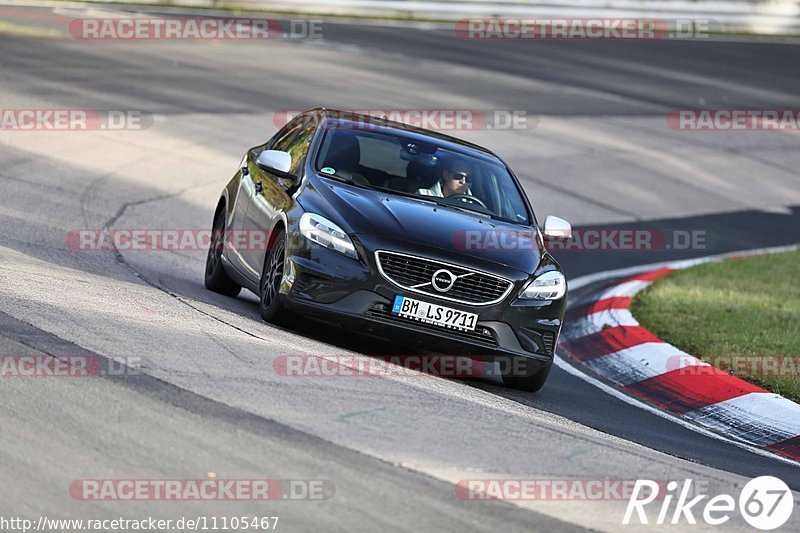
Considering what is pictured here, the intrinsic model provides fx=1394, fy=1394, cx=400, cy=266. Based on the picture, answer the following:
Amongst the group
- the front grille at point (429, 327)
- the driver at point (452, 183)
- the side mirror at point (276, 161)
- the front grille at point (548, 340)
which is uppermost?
the side mirror at point (276, 161)

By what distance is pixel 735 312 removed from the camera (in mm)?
12633

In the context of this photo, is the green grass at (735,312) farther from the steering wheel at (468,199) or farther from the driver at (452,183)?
the driver at (452,183)

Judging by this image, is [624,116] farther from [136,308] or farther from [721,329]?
[136,308]

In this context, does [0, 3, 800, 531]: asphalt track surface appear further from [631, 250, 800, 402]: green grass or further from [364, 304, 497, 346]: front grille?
[631, 250, 800, 402]: green grass

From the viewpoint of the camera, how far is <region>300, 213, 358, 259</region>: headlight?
8727mm

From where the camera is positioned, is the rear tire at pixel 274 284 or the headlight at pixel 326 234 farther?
the rear tire at pixel 274 284

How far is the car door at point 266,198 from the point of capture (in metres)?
9.73

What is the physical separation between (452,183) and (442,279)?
4.88ft

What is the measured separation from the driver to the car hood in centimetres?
29

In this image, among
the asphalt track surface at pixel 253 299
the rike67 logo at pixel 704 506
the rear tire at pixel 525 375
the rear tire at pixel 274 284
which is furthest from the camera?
the rear tire at pixel 525 375

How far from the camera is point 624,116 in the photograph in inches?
1006

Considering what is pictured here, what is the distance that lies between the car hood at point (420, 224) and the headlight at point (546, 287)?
0.34ft

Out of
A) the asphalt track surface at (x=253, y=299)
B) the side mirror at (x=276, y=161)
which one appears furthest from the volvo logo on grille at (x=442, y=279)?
the side mirror at (x=276, y=161)

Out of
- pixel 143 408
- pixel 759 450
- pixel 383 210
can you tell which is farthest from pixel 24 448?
pixel 759 450
